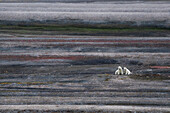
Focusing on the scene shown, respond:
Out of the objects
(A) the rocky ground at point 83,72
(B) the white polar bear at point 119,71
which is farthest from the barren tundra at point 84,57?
(B) the white polar bear at point 119,71

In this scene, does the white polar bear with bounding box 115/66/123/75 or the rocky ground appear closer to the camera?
the rocky ground

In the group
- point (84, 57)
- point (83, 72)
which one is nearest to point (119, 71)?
point (83, 72)

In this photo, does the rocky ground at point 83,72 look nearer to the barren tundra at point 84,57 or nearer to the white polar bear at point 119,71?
the barren tundra at point 84,57

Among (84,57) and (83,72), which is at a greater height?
(84,57)

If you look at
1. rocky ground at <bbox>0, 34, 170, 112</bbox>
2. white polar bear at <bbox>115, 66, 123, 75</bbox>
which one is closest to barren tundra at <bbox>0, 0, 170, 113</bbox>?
rocky ground at <bbox>0, 34, 170, 112</bbox>

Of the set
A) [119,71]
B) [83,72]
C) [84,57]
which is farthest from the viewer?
[84,57]

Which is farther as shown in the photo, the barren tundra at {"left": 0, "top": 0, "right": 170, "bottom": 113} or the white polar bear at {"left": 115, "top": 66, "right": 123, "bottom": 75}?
the white polar bear at {"left": 115, "top": 66, "right": 123, "bottom": 75}

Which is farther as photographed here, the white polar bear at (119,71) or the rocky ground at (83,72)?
the white polar bear at (119,71)

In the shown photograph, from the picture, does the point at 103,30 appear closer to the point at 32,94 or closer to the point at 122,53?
the point at 122,53

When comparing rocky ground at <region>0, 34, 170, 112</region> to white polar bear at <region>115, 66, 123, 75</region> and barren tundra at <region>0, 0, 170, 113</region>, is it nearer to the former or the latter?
barren tundra at <region>0, 0, 170, 113</region>

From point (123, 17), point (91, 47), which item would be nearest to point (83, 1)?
point (123, 17)

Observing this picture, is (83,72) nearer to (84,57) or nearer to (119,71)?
(119,71)
